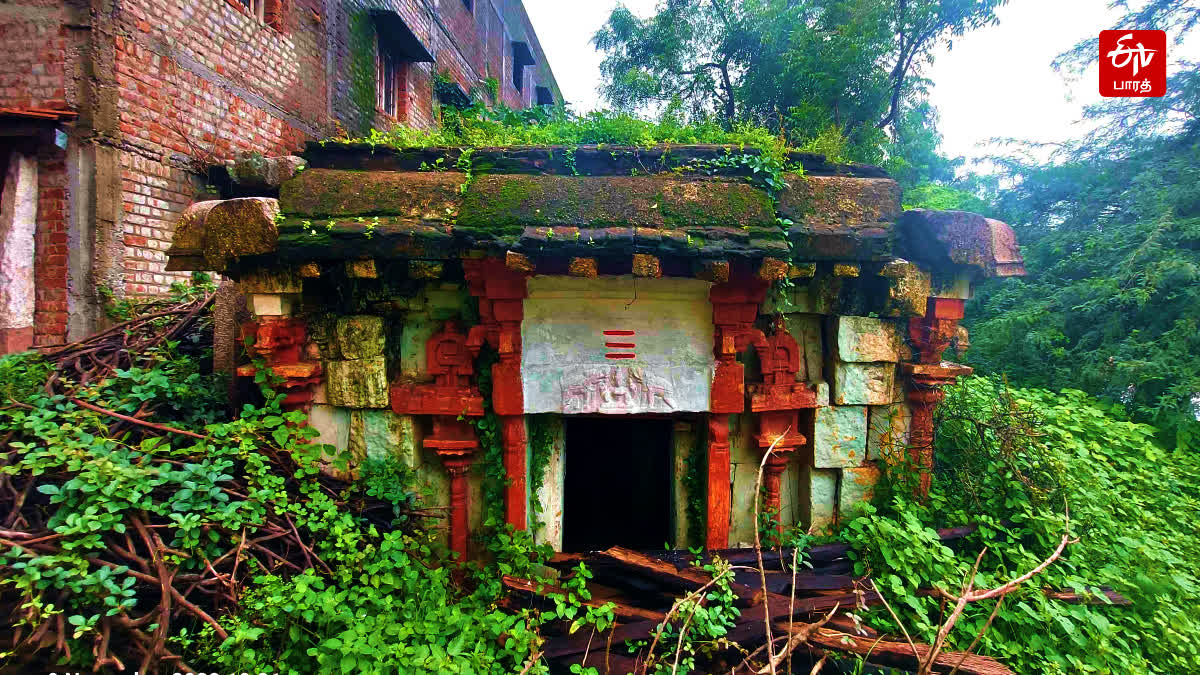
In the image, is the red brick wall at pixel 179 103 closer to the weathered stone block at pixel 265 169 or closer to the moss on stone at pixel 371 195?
the weathered stone block at pixel 265 169

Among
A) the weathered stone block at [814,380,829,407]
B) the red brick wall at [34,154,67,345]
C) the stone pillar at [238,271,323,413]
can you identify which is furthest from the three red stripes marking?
the red brick wall at [34,154,67,345]

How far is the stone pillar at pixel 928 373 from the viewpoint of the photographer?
374 centimetres

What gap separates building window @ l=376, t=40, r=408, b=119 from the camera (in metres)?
9.93

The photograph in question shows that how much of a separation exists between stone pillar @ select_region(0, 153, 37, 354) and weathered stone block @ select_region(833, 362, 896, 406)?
7782mm

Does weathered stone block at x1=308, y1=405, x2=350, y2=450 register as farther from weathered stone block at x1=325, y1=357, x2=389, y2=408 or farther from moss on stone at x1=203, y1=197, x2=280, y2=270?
moss on stone at x1=203, y1=197, x2=280, y2=270

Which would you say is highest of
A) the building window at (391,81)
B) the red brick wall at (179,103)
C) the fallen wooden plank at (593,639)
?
the building window at (391,81)

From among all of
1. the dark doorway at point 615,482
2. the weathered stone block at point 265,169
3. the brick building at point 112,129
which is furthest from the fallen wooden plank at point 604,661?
the brick building at point 112,129

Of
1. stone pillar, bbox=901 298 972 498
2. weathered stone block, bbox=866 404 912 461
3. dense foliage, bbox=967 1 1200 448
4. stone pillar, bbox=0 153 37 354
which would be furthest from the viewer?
dense foliage, bbox=967 1 1200 448

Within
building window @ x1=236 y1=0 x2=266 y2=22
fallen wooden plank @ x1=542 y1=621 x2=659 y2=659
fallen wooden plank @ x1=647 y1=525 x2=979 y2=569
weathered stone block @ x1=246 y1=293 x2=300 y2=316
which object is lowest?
fallen wooden plank @ x1=542 y1=621 x2=659 y2=659

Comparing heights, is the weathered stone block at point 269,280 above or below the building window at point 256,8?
below

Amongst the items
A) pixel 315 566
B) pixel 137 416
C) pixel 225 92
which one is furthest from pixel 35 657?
pixel 225 92

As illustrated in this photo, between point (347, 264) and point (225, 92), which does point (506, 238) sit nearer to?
point (347, 264)

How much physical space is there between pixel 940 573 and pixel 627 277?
9.09ft

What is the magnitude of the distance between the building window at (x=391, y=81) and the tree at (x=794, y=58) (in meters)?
5.02
